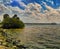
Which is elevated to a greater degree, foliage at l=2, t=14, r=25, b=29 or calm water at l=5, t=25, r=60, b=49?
foliage at l=2, t=14, r=25, b=29

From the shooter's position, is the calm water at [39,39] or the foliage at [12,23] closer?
the calm water at [39,39]

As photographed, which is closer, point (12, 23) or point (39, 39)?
point (39, 39)

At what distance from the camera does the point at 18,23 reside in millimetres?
71875

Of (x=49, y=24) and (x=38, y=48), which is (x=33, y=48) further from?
(x=49, y=24)

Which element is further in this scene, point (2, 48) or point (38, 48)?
point (38, 48)

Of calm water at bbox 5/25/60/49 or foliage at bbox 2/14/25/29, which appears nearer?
calm water at bbox 5/25/60/49

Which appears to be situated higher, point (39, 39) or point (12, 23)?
point (12, 23)

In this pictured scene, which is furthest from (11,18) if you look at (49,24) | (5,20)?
(49,24)

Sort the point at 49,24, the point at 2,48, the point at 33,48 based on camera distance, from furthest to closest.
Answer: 1. the point at 49,24
2. the point at 33,48
3. the point at 2,48

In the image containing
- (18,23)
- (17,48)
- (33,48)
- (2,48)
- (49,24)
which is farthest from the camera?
(49,24)

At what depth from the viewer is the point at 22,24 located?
73750mm

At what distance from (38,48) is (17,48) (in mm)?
2822

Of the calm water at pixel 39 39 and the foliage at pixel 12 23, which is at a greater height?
the foliage at pixel 12 23

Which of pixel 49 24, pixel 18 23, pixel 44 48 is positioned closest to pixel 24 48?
pixel 44 48
